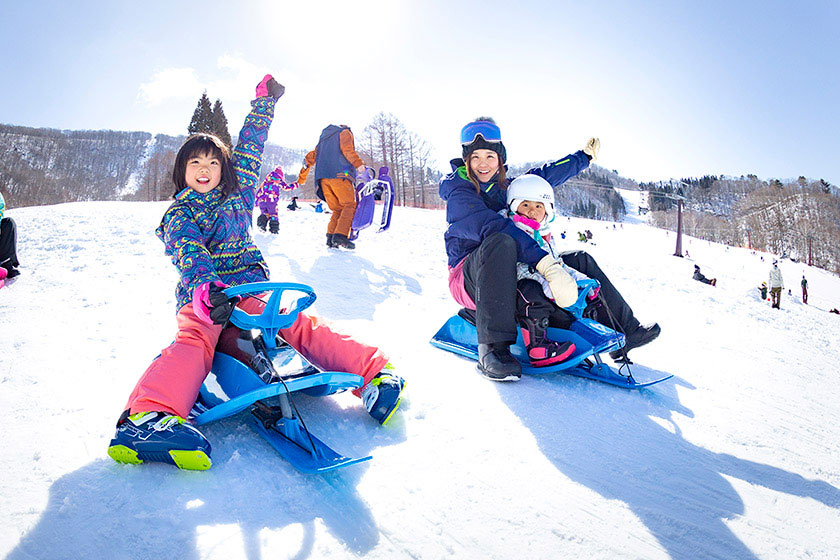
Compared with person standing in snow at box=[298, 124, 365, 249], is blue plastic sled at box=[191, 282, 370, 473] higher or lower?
lower

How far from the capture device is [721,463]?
1.70 metres

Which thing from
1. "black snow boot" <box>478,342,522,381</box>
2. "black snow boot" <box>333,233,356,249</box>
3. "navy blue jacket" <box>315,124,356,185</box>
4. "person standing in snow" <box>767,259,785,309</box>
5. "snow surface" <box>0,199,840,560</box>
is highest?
"navy blue jacket" <box>315,124,356,185</box>

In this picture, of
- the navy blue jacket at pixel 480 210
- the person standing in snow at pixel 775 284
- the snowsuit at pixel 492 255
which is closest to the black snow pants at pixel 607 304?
the snowsuit at pixel 492 255

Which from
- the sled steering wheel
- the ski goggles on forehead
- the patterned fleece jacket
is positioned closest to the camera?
the sled steering wheel

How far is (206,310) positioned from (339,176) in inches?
202

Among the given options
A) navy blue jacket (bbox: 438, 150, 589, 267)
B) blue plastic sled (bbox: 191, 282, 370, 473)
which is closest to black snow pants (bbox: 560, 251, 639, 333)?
navy blue jacket (bbox: 438, 150, 589, 267)

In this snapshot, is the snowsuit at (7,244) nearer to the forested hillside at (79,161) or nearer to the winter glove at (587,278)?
the winter glove at (587,278)

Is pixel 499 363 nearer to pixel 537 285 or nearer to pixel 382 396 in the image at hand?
pixel 537 285

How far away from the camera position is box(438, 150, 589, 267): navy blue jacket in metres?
2.37

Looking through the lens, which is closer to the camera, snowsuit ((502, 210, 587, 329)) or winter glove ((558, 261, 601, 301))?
snowsuit ((502, 210, 587, 329))

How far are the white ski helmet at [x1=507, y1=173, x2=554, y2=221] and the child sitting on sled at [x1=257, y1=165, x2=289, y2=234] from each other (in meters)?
5.64

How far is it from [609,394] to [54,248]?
5.81 metres

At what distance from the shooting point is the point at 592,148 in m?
3.19

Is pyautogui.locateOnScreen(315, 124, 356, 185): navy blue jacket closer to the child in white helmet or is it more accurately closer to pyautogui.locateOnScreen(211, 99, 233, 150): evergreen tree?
the child in white helmet
